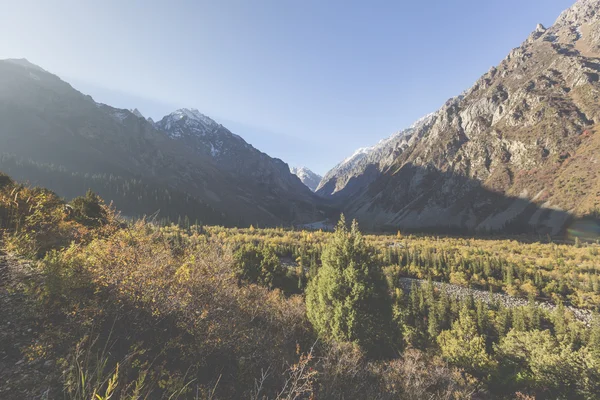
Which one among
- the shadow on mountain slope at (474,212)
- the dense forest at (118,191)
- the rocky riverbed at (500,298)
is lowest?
the dense forest at (118,191)

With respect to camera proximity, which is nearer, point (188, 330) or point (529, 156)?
point (188, 330)

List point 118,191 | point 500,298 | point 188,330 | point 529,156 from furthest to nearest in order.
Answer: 1. point 118,191
2. point 529,156
3. point 500,298
4. point 188,330

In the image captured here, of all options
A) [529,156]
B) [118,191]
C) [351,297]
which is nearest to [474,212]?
[529,156]

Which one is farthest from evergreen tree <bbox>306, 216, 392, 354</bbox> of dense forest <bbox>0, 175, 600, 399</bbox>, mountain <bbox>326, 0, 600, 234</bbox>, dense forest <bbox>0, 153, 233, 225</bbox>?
dense forest <bbox>0, 153, 233, 225</bbox>

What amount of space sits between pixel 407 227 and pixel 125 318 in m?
184

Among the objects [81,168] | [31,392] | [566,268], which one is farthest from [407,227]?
[81,168]

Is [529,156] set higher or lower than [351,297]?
higher

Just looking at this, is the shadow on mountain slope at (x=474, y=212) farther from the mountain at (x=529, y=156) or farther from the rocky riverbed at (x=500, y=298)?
the rocky riverbed at (x=500, y=298)

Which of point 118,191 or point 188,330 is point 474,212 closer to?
point 188,330

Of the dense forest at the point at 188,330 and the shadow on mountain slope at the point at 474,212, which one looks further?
the shadow on mountain slope at the point at 474,212

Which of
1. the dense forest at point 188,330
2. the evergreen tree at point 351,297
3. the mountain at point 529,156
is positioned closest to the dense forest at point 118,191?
the evergreen tree at point 351,297

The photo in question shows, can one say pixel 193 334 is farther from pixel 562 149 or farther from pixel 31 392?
pixel 562 149

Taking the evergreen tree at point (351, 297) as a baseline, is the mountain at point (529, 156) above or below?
above

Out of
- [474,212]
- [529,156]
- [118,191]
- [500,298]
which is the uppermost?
[529,156]
